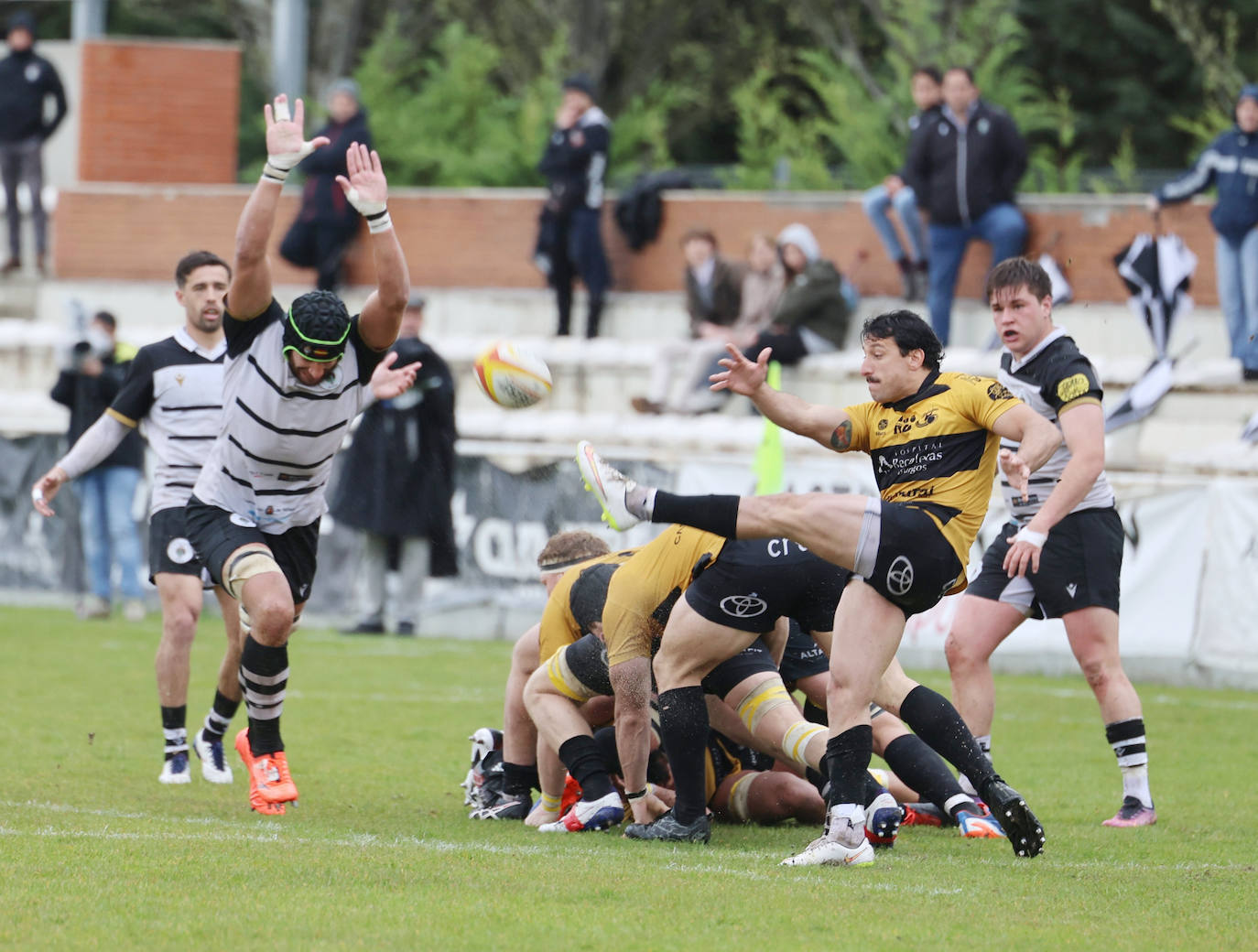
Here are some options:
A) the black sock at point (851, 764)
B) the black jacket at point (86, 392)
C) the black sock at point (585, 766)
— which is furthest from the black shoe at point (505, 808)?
the black jacket at point (86, 392)

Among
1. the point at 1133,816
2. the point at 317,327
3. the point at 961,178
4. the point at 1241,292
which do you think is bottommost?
the point at 1133,816

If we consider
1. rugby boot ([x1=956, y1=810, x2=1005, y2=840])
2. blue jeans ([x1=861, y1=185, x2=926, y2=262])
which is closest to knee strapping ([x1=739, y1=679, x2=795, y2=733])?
rugby boot ([x1=956, y1=810, x2=1005, y2=840])

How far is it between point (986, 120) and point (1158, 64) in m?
13.8

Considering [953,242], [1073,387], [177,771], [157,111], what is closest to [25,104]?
[157,111]

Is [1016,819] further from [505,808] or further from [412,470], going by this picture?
[412,470]

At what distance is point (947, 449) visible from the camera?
6750 millimetres

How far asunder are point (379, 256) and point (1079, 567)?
3.20 meters

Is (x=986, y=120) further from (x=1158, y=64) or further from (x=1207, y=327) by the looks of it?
(x=1158, y=64)

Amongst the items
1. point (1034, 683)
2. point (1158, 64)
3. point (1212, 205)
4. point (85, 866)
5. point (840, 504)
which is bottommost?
point (1034, 683)

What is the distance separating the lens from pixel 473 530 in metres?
15.8

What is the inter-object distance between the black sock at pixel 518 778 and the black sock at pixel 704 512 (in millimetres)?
2090

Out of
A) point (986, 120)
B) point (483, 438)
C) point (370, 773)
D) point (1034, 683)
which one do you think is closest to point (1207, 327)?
point (986, 120)

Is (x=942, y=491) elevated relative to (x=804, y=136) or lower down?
lower down

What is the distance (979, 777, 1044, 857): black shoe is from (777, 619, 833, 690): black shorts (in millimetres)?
1417
